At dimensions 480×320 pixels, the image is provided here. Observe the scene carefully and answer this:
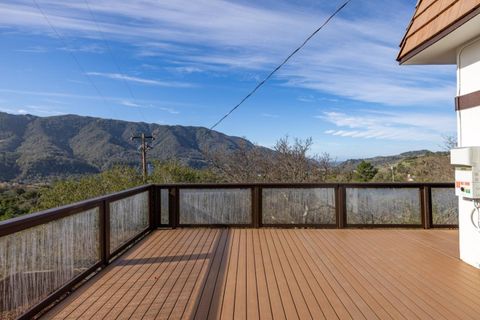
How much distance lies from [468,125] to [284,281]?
9.43ft

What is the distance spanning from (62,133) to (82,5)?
3753 cm

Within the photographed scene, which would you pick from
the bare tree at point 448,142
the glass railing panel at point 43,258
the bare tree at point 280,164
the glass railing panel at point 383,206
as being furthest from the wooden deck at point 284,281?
the bare tree at point 448,142

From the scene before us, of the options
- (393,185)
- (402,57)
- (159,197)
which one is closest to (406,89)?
(393,185)

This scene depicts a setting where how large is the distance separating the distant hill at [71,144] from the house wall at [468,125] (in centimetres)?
2159

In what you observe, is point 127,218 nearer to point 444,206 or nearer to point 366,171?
point 444,206

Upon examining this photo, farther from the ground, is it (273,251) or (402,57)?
(402,57)

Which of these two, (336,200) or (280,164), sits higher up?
(280,164)

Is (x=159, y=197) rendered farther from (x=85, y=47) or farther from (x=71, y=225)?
(x=85, y=47)

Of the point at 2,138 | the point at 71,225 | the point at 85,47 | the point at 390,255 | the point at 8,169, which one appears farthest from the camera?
the point at 2,138

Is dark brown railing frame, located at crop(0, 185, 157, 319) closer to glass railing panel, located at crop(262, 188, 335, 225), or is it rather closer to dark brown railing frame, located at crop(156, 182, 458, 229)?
dark brown railing frame, located at crop(156, 182, 458, 229)

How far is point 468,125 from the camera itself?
165 inches

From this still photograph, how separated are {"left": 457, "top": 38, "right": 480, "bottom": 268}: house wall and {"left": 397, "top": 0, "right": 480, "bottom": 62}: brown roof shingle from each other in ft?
1.64

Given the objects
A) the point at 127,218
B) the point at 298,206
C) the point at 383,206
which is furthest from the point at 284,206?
the point at 127,218

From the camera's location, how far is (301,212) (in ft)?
22.1
